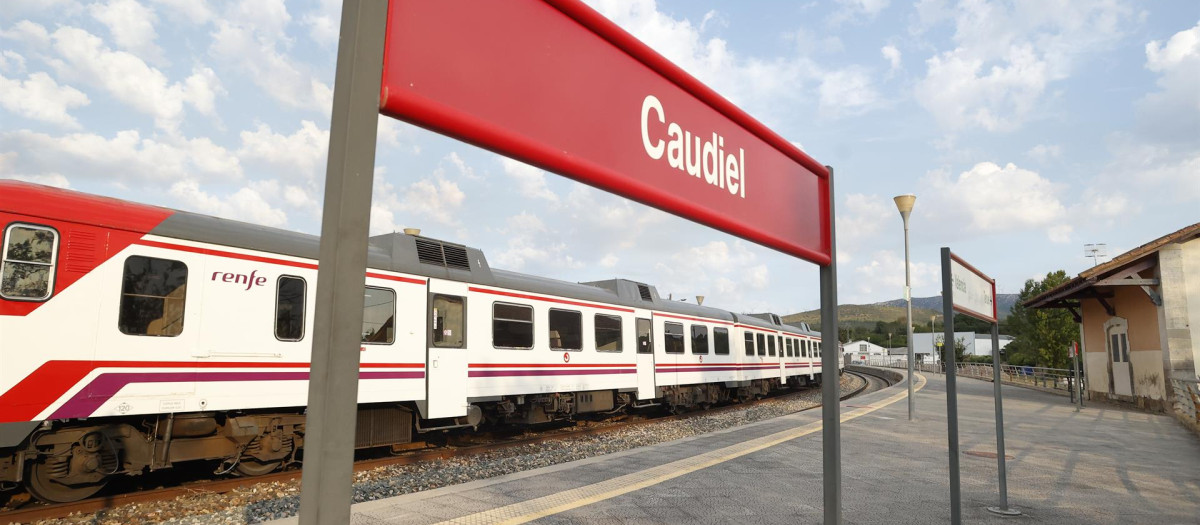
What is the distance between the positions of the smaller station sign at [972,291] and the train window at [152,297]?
24.9 ft

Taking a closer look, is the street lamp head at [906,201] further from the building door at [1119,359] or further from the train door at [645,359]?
the building door at [1119,359]

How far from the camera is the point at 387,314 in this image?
31.7 ft

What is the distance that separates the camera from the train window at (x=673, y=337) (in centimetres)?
1653

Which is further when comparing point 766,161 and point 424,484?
point 424,484

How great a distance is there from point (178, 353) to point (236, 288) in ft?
3.15

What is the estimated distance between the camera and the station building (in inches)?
665

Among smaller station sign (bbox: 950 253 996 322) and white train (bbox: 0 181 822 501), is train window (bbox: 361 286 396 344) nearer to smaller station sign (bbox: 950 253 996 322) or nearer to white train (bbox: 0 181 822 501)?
white train (bbox: 0 181 822 501)

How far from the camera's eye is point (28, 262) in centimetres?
637

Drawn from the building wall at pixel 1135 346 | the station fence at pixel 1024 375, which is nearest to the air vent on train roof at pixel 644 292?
the building wall at pixel 1135 346

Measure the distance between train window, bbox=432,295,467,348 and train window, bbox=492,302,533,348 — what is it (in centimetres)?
74

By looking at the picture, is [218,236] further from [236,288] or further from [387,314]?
[387,314]

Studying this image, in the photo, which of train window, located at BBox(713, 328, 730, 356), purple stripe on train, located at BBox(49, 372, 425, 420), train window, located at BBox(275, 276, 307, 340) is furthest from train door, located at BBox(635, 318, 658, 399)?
purple stripe on train, located at BBox(49, 372, 425, 420)

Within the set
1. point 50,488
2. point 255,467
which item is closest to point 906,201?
point 255,467

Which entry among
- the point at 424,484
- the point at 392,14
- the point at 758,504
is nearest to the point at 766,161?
the point at 392,14
